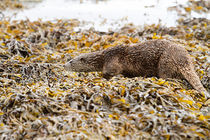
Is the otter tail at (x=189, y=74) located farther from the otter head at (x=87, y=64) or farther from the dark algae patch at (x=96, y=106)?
the otter head at (x=87, y=64)

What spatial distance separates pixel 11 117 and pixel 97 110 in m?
0.79

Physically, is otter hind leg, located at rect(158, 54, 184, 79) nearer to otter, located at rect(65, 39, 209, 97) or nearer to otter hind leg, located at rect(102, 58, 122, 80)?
otter, located at rect(65, 39, 209, 97)

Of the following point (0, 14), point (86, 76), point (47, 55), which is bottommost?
point (86, 76)

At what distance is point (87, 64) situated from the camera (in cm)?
324

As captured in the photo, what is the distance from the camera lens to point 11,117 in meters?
1.97

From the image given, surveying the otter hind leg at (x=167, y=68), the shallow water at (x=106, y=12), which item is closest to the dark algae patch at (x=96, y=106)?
the otter hind leg at (x=167, y=68)

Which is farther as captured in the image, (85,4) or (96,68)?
(85,4)

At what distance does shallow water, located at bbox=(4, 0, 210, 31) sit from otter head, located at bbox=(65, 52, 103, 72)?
6.94ft

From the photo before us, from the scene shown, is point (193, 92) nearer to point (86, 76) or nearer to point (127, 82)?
point (127, 82)

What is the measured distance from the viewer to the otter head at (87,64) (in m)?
3.21

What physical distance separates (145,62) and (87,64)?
3.02 feet

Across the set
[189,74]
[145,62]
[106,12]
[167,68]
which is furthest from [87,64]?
[106,12]

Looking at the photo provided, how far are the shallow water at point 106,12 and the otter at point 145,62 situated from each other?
2.20 m

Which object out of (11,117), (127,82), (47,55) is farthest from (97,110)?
(47,55)
